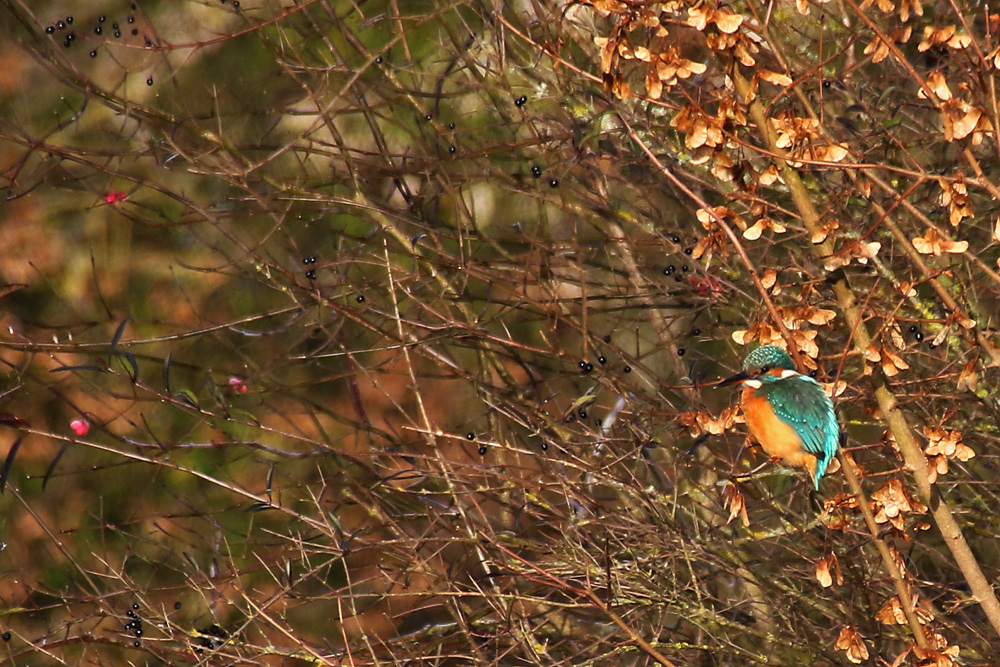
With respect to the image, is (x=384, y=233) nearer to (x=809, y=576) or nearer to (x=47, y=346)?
(x=47, y=346)

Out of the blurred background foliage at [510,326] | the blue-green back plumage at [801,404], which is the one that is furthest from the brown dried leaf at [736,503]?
the blue-green back plumage at [801,404]

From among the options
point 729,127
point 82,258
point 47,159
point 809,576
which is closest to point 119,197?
point 47,159

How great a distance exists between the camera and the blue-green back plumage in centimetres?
297

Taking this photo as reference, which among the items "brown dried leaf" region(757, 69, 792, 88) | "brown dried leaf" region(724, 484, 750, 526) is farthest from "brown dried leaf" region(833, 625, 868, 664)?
"brown dried leaf" region(757, 69, 792, 88)

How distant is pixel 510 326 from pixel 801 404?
2924 mm

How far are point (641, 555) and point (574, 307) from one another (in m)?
1.22

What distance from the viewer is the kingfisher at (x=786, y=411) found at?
9.81 feet

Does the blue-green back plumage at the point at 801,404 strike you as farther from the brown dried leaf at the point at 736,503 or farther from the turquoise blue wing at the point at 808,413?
the brown dried leaf at the point at 736,503

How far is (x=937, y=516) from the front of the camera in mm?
2742

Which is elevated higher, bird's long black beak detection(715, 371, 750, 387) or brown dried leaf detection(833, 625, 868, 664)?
bird's long black beak detection(715, 371, 750, 387)

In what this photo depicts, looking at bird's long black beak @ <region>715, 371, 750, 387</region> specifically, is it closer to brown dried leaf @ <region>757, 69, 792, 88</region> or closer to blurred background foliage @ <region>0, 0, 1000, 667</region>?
blurred background foliage @ <region>0, 0, 1000, 667</region>

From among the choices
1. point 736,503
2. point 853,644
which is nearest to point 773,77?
point 736,503

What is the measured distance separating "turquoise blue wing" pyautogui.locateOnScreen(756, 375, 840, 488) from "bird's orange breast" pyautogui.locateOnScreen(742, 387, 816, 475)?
0.06ft

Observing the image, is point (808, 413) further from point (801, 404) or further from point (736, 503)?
point (736, 503)
